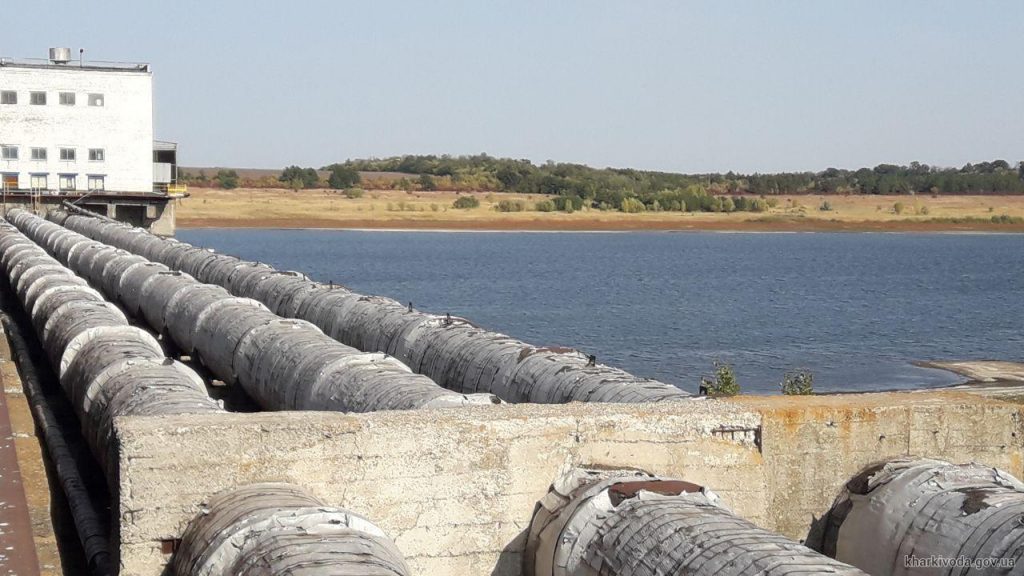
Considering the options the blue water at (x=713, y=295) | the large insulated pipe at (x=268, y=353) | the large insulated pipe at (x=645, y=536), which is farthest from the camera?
the blue water at (x=713, y=295)

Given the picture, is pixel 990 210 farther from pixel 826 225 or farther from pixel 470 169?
pixel 470 169

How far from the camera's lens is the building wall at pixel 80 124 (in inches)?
1939

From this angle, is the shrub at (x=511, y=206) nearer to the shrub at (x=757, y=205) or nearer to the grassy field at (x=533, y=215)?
the grassy field at (x=533, y=215)

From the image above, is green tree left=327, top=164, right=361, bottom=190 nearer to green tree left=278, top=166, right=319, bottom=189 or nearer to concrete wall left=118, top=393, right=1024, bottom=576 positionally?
green tree left=278, top=166, right=319, bottom=189

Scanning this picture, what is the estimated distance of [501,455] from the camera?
7070 mm

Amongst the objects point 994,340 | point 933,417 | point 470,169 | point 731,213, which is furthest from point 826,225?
point 933,417

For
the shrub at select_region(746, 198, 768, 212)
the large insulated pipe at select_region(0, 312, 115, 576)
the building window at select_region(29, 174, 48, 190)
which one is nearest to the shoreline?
the shrub at select_region(746, 198, 768, 212)

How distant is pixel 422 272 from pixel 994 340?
118ft

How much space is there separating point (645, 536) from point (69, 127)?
157 ft

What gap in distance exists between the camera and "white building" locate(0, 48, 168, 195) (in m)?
49.2

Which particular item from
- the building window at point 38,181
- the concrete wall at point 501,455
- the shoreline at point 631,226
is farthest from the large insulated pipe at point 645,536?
the shoreline at point 631,226

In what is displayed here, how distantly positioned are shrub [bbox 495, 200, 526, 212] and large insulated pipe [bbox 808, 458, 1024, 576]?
424 ft

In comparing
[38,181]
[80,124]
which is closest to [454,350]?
[80,124]

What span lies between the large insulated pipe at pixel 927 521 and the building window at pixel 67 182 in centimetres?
4649
